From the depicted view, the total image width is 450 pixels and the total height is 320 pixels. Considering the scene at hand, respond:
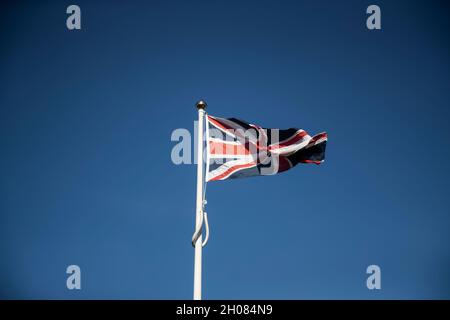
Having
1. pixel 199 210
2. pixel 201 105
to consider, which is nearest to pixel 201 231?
pixel 199 210

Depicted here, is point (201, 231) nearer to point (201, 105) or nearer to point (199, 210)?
point (199, 210)

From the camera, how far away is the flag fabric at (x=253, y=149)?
16.9m

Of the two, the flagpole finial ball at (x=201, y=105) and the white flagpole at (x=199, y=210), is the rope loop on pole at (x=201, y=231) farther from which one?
the flagpole finial ball at (x=201, y=105)

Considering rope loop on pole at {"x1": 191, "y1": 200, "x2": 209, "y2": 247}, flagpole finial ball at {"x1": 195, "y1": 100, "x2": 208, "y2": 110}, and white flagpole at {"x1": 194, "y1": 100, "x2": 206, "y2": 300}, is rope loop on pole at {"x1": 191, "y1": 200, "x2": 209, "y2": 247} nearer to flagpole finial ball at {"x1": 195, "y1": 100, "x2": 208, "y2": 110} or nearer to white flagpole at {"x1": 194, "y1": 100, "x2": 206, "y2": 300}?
white flagpole at {"x1": 194, "y1": 100, "x2": 206, "y2": 300}

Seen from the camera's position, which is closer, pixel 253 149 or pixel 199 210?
pixel 199 210

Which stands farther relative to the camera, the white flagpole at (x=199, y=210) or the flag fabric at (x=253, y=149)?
the flag fabric at (x=253, y=149)

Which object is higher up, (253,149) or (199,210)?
(253,149)

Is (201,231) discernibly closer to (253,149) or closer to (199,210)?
(199,210)

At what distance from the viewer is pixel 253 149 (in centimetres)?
1767

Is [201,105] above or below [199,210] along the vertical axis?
above

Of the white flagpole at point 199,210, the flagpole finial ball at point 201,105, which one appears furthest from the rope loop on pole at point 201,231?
the flagpole finial ball at point 201,105
